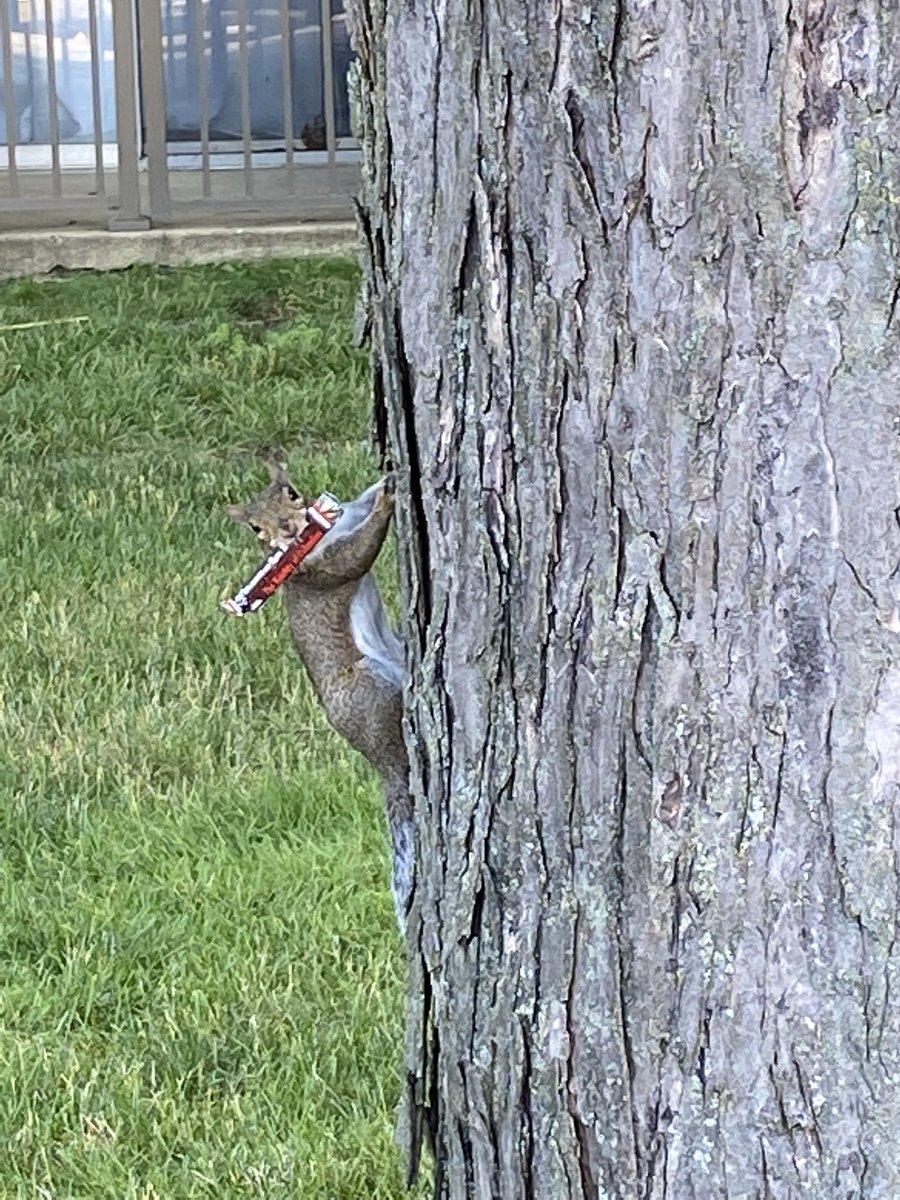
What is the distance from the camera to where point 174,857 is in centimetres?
379

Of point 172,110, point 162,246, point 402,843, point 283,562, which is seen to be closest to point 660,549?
point 283,562

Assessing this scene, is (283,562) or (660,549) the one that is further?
(283,562)

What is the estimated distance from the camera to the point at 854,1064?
1559mm

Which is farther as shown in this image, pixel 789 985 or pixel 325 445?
pixel 325 445

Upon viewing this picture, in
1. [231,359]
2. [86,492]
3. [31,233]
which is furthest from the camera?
[31,233]

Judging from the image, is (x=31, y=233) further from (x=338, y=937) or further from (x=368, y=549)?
(x=368, y=549)

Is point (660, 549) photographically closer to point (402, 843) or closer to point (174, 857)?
point (402, 843)

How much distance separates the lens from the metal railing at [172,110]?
9.20 meters

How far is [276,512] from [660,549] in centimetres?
68

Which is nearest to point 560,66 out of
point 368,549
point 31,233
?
point 368,549

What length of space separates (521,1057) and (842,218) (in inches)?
28.3

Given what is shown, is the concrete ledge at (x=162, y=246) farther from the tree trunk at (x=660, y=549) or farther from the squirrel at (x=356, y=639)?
the tree trunk at (x=660, y=549)

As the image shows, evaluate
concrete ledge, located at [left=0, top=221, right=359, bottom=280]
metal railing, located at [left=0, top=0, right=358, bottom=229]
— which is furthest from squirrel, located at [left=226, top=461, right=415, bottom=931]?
metal railing, located at [left=0, top=0, right=358, bottom=229]

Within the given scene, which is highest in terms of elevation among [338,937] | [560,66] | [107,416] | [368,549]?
[560,66]
